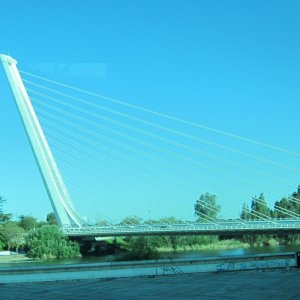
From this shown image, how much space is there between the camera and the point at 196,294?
11.3 meters

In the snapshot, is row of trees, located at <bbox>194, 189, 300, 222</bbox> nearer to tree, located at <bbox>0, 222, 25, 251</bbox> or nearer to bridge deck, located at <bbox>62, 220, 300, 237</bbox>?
bridge deck, located at <bbox>62, 220, 300, 237</bbox>

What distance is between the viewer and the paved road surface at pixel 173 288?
11.2 m

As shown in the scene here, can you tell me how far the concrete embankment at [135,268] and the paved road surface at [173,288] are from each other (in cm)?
52

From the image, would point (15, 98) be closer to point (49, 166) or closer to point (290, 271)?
point (49, 166)

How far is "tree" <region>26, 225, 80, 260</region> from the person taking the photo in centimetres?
4562

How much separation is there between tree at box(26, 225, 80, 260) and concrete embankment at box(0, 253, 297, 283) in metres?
30.7

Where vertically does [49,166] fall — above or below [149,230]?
above

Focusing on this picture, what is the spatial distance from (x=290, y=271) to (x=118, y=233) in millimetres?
34004

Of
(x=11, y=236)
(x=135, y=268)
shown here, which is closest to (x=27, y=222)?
(x=11, y=236)

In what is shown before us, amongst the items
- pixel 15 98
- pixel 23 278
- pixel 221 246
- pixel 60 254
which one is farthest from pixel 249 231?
pixel 23 278

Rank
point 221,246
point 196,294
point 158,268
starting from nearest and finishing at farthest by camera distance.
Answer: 1. point 196,294
2. point 158,268
3. point 221,246

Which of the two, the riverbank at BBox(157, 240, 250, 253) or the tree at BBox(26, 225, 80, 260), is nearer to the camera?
the tree at BBox(26, 225, 80, 260)

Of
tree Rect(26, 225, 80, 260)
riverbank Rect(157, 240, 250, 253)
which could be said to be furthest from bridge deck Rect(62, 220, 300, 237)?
riverbank Rect(157, 240, 250, 253)

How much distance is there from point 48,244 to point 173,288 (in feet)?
114
